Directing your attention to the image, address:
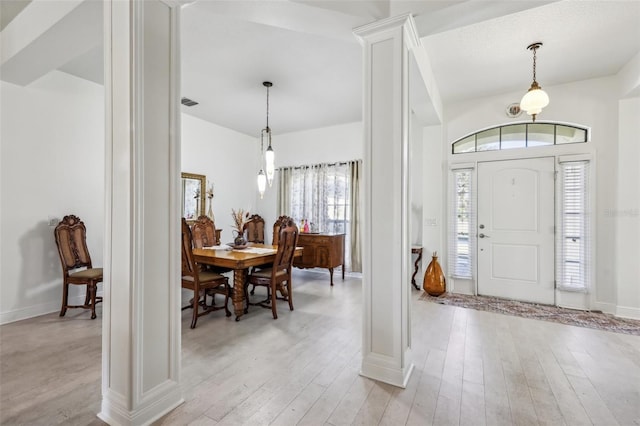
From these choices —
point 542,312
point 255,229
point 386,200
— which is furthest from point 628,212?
point 255,229

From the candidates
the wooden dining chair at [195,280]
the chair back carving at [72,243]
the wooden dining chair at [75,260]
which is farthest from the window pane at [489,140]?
the chair back carving at [72,243]

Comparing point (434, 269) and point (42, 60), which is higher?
point (42, 60)

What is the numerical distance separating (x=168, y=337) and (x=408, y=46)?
253cm

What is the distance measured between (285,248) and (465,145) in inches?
124

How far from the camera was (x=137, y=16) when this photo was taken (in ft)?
5.42

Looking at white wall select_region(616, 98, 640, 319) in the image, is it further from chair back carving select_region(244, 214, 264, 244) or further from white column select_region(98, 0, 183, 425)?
chair back carving select_region(244, 214, 264, 244)

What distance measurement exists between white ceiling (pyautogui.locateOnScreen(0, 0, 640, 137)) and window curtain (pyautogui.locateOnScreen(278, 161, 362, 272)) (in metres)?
1.42

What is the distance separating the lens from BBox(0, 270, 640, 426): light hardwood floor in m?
1.79

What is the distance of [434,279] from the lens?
14.1 feet

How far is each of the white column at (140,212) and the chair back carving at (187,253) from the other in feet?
3.93

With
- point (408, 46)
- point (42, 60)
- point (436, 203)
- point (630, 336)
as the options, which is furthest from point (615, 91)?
point (42, 60)

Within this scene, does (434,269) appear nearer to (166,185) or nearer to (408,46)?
(408,46)

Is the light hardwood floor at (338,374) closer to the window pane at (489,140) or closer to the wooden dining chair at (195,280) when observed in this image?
the wooden dining chair at (195,280)

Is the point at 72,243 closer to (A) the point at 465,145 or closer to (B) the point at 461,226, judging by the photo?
(B) the point at 461,226
